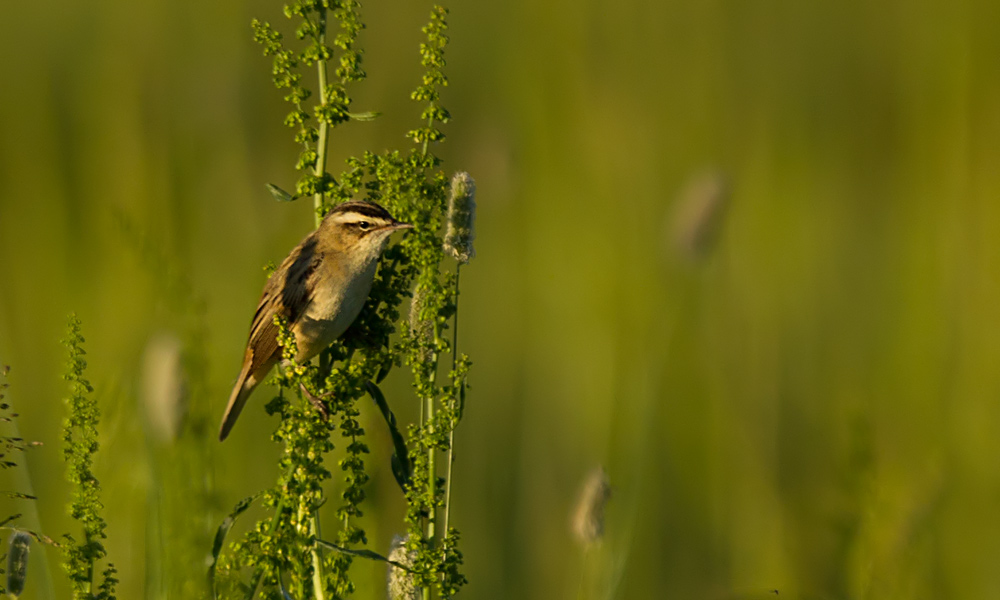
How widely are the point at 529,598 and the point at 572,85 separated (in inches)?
88.0

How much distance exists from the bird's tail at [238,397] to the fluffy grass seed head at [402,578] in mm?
1363

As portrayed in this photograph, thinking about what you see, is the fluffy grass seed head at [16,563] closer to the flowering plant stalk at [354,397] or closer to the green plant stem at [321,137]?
the flowering plant stalk at [354,397]

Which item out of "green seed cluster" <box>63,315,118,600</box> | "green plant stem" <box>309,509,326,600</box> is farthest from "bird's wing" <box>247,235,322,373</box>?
"green seed cluster" <box>63,315,118,600</box>

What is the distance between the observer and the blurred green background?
4.00m

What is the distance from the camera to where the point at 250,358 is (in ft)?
11.6

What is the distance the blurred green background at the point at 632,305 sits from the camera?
4.00 metres

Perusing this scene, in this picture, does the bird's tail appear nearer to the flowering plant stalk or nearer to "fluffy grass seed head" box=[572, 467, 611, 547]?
the flowering plant stalk

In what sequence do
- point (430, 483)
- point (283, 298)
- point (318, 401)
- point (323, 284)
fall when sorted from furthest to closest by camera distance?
point (283, 298)
point (323, 284)
point (318, 401)
point (430, 483)

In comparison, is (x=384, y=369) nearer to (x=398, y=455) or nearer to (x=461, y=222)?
(x=398, y=455)

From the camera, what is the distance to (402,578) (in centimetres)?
232

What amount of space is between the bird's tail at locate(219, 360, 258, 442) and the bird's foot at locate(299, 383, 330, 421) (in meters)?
1.15

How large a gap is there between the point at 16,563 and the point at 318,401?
0.65 m

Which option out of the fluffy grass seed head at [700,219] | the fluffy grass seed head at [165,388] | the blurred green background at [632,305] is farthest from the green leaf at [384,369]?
the fluffy grass seed head at [700,219]

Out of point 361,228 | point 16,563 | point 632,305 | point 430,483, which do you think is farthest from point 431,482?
point 632,305
